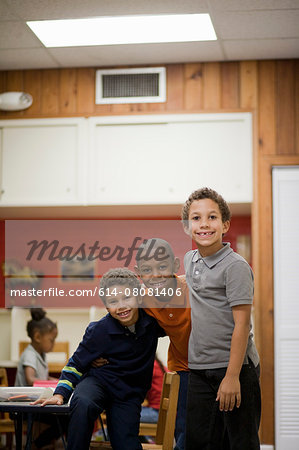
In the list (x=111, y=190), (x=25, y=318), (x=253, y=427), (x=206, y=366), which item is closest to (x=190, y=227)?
(x=206, y=366)

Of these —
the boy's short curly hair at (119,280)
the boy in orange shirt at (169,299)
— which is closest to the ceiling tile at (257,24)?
the boy in orange shirt at (169,299)

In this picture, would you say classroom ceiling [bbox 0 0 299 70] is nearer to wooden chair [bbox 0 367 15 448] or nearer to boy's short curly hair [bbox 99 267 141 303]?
boy's short curly hair [bbox 99 267 141 303]

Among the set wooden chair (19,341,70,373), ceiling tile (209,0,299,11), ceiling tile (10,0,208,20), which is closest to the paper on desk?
wooden chair (19,341,70,373)

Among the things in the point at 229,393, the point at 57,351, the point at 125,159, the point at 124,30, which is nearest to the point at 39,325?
the point at 57,351

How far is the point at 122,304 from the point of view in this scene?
243 centimetres

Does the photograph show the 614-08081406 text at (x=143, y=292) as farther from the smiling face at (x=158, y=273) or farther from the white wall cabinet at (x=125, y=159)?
the white wall cabinet at (x=125, y=159)

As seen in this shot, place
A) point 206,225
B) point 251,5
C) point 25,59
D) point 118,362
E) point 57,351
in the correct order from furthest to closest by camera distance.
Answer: point 57,351 → point 25,59 → point 251,5 → point 118,362 → point 206,225

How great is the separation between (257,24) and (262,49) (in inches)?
14.2

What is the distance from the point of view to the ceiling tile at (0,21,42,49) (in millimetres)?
3402

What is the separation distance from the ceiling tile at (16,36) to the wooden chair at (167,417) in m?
2.09

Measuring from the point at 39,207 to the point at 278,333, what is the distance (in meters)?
1.70

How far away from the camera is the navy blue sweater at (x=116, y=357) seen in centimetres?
239

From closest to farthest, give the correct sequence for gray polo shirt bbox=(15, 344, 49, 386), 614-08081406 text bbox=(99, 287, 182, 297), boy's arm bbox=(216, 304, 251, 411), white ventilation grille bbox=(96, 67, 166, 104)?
boy's arm bbox=(216, 304, 251, 411)
614-08081406 text bbox=(99, 287, 182, 297)
gray polo shirt bbox=(15, 344, 49, 386)
white ventilation grille bbox=(96, 67, 166, 104)

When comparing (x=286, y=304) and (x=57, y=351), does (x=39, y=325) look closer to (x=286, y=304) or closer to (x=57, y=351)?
(x=57, y=351)
